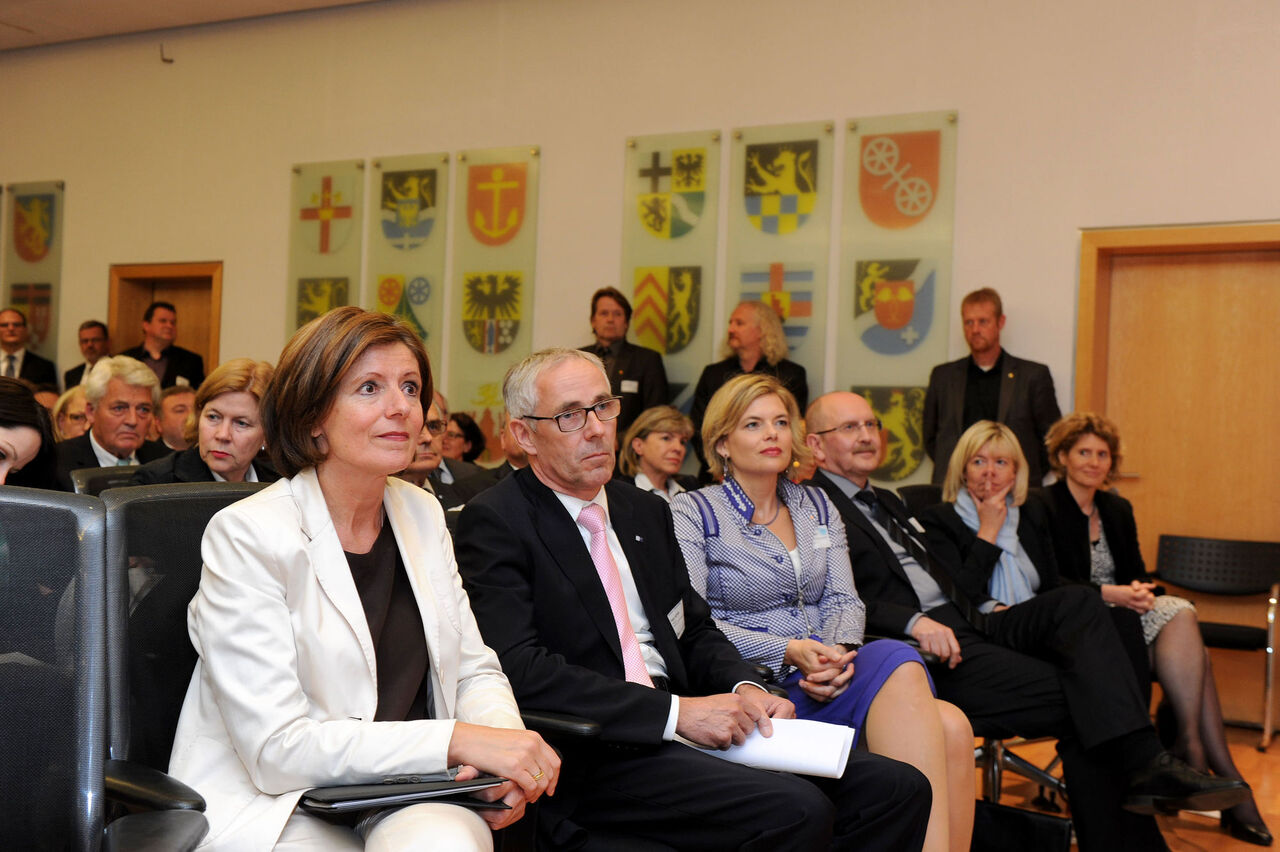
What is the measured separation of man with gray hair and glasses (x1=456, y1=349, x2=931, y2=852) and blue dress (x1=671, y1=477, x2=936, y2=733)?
8.9 inches

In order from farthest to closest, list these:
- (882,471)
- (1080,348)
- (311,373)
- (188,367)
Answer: (188,367) → (882,471) → (1080,348) → (311,373)

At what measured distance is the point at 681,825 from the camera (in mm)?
2113

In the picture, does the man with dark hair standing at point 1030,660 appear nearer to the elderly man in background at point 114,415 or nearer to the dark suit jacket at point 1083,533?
the dark suit jacket at point 1083,533

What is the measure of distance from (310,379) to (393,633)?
17.5 inches

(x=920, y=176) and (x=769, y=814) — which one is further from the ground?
(x=920, y=176)

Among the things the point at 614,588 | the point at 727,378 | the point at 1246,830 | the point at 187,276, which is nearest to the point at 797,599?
the point at 614,588

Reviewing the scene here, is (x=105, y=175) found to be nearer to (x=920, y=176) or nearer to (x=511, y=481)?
(x=920, y=176)

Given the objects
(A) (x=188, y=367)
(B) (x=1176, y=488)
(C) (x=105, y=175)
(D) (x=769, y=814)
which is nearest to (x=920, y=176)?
(B) (x=1176, y=488)

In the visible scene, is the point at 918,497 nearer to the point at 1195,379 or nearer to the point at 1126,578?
the point at 1126,578

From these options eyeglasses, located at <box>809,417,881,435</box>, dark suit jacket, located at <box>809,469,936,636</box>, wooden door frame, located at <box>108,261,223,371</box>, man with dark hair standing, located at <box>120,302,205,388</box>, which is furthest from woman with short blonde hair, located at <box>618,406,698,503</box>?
man with dark hair standing, located at <box>120,302,205,388</box>

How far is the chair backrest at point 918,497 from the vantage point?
161 inches

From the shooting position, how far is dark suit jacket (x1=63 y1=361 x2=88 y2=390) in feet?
27.5

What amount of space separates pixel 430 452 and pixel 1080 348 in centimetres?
355

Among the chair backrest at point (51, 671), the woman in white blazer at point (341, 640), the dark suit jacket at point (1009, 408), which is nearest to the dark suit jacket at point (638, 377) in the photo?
the dark suit jacket at point (1009, 408)
